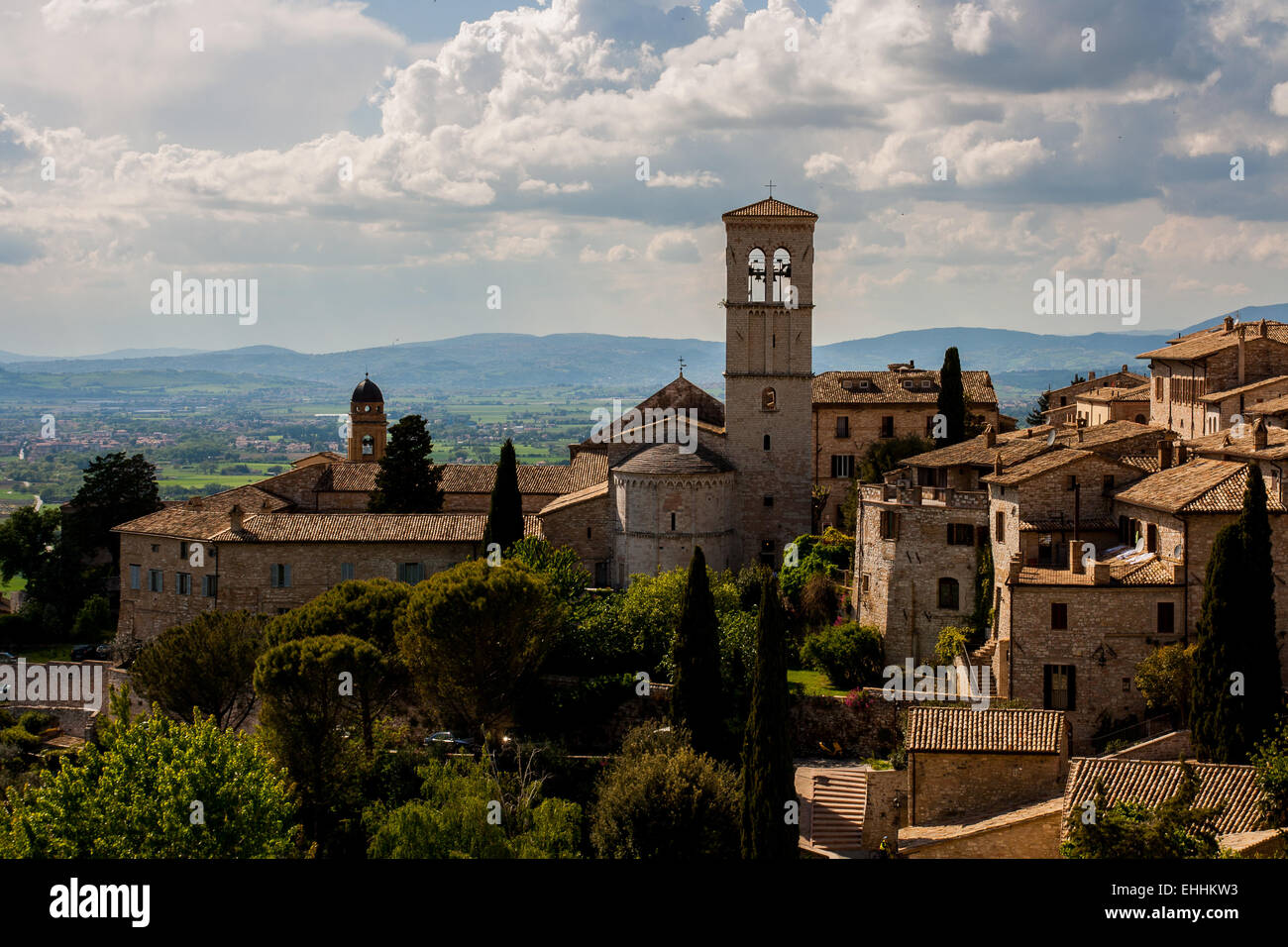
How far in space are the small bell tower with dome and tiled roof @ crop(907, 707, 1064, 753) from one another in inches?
1848

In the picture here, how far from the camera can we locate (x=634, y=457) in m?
49.3

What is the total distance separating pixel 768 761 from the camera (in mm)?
29234

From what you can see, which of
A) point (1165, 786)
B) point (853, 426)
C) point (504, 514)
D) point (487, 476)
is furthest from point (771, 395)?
point (1165, 786)

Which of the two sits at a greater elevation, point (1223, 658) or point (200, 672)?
point (1223, 658)

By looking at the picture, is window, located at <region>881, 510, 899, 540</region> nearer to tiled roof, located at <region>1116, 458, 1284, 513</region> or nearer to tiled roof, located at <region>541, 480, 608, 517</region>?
tiled roof, located at <region>1116, 458, 1284, 513</region>

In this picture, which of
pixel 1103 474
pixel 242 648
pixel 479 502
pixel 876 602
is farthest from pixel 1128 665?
pixel 479 502

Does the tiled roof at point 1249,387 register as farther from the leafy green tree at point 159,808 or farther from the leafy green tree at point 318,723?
the leafy green tree at point 159,808

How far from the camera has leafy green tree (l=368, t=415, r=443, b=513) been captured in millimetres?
55219

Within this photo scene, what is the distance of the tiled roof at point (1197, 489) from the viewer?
106 feet

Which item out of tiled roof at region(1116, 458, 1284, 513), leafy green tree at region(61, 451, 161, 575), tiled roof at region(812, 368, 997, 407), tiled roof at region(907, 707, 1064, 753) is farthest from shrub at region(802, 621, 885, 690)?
leafy green tree at region(61, 451, 161, 575)

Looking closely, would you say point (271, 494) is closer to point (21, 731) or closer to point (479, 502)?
point (479, 502)

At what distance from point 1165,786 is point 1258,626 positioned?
5.53m

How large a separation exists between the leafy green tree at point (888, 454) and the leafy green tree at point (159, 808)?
27.7 meters

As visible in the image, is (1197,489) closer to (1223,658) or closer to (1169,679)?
(1169,679)
